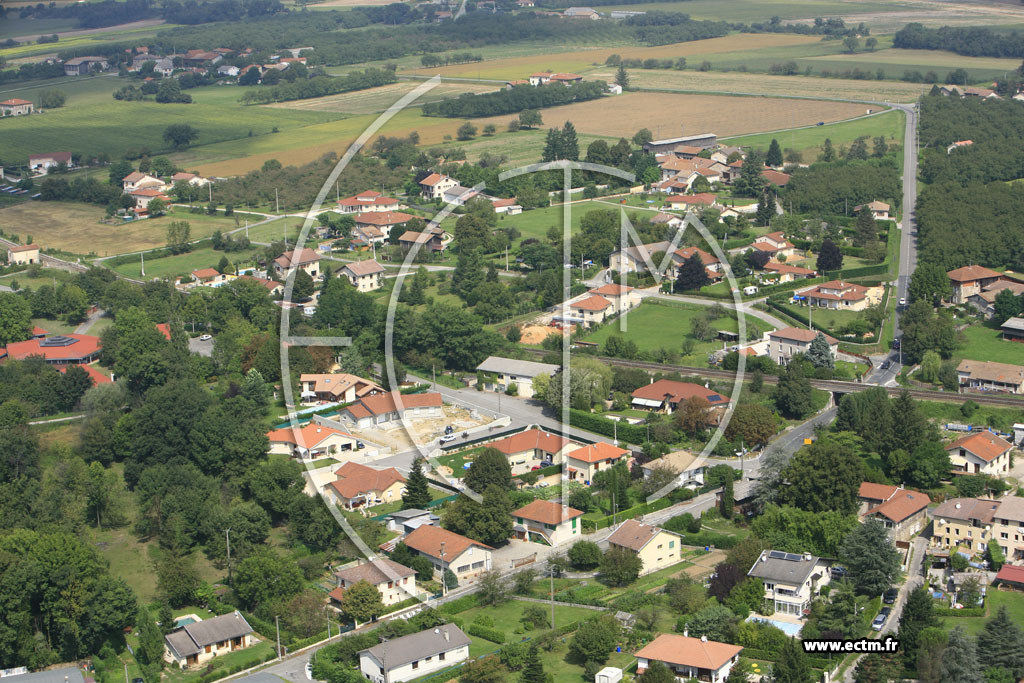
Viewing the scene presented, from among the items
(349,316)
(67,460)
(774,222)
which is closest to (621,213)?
(774,222)

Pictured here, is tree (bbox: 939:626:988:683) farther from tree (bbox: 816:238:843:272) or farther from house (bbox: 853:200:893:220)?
house (bbox: 853:200:893:220)

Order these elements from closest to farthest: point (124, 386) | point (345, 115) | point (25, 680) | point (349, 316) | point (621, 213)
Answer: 1. point (25, 680)
2. point (124, 386)
3. point (349, 316)
4. point (621, 213)
5. point (345, 115)

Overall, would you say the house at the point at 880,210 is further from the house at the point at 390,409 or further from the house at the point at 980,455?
the house at the point at 390,409

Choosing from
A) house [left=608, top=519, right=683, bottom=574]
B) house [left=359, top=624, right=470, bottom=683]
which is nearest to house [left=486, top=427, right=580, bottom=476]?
→ house [left=608, top=519, right=683, bottom=574]

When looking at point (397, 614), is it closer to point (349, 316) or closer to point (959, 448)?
point (959, 448)

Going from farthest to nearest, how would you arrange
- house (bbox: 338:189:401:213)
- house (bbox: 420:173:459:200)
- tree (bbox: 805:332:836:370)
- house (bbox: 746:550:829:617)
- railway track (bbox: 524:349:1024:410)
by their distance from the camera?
house (bbox: 420:173:459:200), house (bbox: 338:189:401:213), tree (bbox: 805:332:836:370), railway track (bbox: 524:349:1024:410), house (bbox: 746:550:829:617)

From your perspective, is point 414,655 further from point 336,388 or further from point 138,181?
point 138,181

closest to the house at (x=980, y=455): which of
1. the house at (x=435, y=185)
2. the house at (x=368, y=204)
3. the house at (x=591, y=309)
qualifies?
the house at (x=591, y=309)
